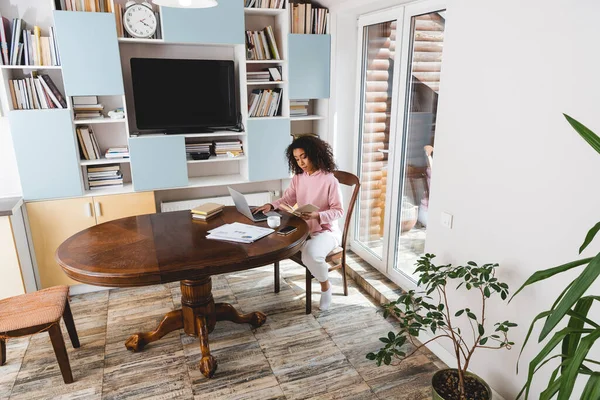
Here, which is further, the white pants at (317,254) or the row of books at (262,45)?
the row of books at (262,45)

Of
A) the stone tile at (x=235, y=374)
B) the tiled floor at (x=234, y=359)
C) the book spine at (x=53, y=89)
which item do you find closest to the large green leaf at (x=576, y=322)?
the tiled floor at (x=234, y=359)

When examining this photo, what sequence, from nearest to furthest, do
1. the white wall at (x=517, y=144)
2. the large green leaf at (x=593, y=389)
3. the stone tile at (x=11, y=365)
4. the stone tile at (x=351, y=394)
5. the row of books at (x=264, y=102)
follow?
the large green leaf at (x=593, y=389), the white wall at (x=517, y=144), the stone tile at (x=351, y=394), the stone tile at (x=11, y=365), the row of books at (x=264, y=102)

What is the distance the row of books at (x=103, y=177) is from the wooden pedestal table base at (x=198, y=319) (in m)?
1.31

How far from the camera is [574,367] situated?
97cm

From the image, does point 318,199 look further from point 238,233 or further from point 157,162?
point 157,162

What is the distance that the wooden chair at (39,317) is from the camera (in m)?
2.09

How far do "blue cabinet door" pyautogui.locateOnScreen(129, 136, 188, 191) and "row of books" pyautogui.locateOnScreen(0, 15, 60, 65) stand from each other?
79 cm

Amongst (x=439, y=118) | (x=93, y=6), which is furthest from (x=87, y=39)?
(x=439, y=118)

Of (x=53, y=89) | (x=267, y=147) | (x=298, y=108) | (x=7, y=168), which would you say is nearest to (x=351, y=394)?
(x=267, y=147)

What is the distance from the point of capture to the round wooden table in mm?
1938

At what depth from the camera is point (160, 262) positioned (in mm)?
1994

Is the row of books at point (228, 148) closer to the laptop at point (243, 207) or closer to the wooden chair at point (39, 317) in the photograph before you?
the laptop at point (243, 207)

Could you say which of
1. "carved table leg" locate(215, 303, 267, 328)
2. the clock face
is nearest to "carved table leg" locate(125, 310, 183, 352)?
"carved table leg" locate(215, 303, 267, 328)

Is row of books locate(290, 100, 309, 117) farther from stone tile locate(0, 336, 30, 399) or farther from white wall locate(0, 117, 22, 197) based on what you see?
stone tile locate(0, 336, 30, 399)
